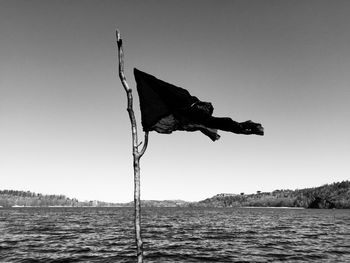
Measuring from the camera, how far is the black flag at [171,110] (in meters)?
5.14

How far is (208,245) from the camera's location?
104 feet

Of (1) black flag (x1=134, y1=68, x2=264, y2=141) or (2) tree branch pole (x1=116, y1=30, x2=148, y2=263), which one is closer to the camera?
(2) tree branch pole (x1=116, y1=30, x2=148, y2=263)

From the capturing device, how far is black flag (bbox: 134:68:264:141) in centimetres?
514

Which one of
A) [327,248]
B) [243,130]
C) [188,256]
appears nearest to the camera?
[243,130]

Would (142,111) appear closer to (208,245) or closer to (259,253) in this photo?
(259,253)

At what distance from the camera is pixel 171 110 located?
536 centimetres

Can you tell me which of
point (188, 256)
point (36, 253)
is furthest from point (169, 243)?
point (36, 253)

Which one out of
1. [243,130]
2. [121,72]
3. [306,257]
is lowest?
[306,257]

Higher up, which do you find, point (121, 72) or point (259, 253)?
point (121, 72)

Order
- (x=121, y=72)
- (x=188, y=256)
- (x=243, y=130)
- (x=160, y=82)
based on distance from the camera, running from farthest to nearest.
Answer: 1. (x=188, y=256)
2. (x=160, y=82)
3. (x=243, y=130)
4. (x=121, y=72)

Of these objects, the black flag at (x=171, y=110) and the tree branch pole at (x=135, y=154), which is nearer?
the tree branch pole at (x=135, y=154)

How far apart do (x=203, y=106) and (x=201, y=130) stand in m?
0.46

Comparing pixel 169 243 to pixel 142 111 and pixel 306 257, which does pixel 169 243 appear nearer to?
pixel 306 257

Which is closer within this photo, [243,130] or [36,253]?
[243,130]
